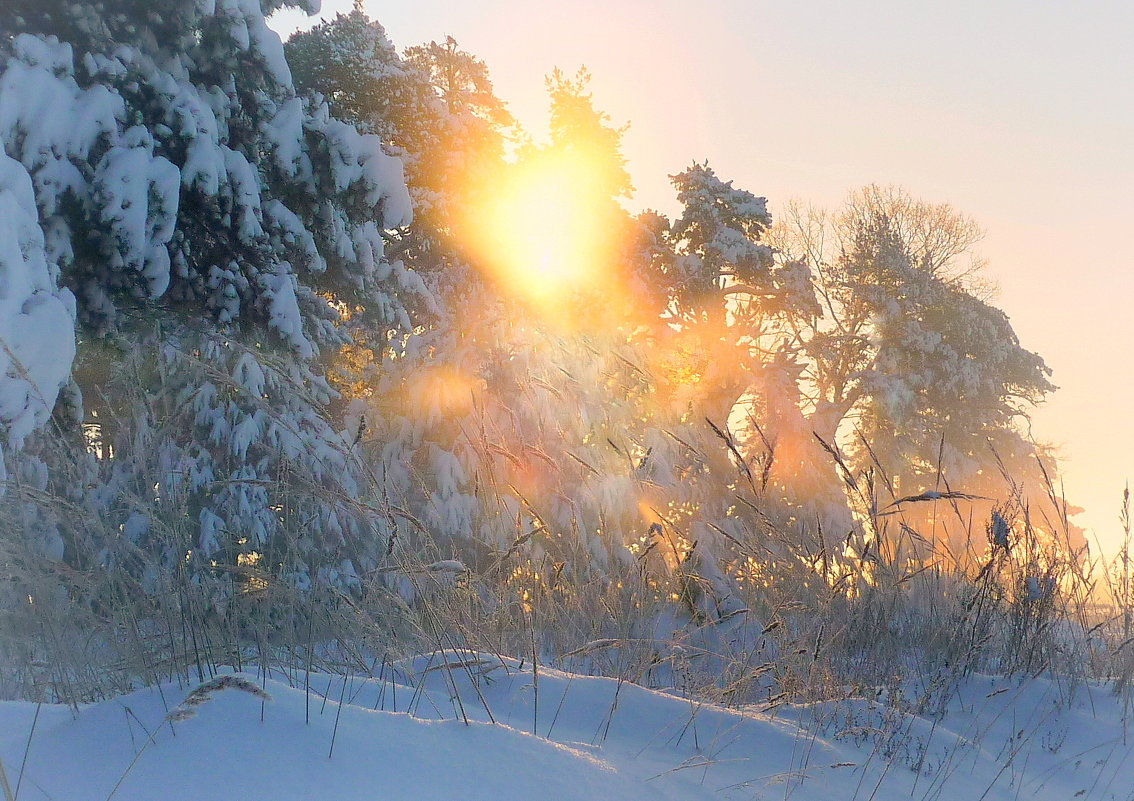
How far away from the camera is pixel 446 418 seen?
12398 millimetres

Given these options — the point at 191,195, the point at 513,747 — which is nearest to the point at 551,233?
the point at 191,195

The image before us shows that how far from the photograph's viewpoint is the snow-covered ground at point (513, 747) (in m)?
1.41

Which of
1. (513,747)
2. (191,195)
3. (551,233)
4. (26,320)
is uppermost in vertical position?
(551,233)

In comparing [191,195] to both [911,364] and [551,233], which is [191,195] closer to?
[551,233]

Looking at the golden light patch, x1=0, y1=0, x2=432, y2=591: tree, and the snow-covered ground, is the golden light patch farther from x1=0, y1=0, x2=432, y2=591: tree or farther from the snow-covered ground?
the snow-covered ground

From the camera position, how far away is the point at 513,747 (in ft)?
5.61

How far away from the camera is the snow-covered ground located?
1.41 m

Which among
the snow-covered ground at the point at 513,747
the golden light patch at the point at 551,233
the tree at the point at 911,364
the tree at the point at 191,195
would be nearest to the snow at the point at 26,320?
the tree at the point at 191,195

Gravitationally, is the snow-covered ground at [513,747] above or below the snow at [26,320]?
below

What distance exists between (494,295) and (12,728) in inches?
449

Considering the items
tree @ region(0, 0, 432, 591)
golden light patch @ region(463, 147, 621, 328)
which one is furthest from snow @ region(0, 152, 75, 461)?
golden light patch @ region(463, 147, 621, 328)

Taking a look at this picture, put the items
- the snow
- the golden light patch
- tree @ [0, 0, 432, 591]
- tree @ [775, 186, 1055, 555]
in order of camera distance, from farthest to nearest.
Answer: tree @ [775, 186, 1055, 555], the golden light patch, tree @ [0, 0, 432, 591], the snow

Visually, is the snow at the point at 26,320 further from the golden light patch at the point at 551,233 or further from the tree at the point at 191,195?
the golden light patch at the point at 551,233

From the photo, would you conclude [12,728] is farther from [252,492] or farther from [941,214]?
[941,214]
